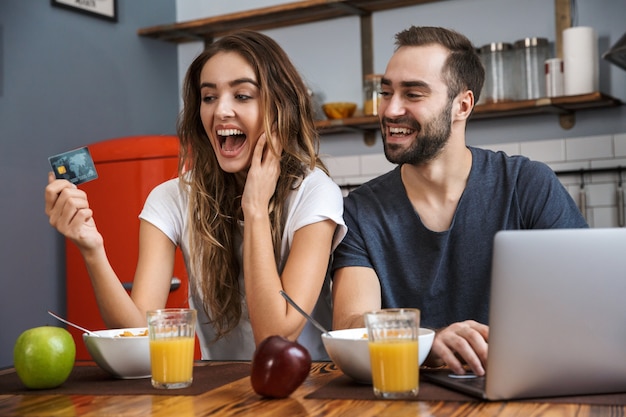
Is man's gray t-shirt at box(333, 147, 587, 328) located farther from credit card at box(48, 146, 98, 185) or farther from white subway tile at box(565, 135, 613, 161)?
white subway tile at box(565, 135, 613, 161)

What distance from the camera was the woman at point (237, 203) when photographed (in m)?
1.97

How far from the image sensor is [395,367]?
124 centimetres

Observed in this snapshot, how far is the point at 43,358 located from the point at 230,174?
948mm

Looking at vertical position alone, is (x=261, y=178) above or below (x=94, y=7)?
below

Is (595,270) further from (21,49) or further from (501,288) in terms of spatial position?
(21,49)

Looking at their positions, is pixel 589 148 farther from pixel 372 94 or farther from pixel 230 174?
pixel 230 174

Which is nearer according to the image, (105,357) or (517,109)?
(105,357)

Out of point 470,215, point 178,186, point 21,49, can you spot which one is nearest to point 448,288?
point 470,215

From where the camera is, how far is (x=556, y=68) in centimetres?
329

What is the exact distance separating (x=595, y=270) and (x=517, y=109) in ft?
7.40

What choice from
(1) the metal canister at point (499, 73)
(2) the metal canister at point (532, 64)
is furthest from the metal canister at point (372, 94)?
(2) the metal canister at point (532, 64)

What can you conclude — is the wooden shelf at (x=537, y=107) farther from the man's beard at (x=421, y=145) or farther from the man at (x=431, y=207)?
the man's beard at (x=421, y=145)

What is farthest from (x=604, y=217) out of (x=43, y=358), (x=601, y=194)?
(x=43, y=358)

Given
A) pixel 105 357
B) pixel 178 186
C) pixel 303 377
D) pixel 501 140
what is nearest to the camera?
pixel 303 377
